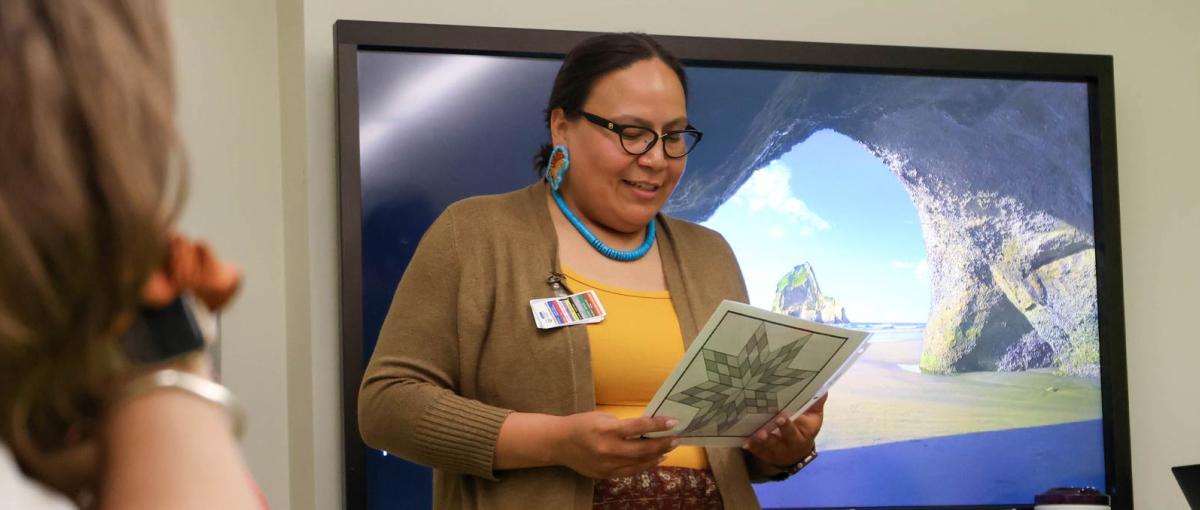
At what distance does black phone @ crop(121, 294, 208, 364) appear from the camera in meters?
0.47

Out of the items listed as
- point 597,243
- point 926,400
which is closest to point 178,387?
point 597,243

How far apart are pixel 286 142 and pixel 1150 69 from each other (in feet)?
7.78

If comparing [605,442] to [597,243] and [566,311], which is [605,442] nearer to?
[566,311]

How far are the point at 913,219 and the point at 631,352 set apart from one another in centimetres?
181

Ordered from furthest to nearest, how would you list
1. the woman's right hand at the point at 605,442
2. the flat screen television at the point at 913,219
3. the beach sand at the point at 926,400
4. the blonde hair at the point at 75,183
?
the beach sand at the point at 926,400, the flat screen television at the point at 913,219, the woman's right hand at the point at 605,442, the blonde hair at the point at 75,183

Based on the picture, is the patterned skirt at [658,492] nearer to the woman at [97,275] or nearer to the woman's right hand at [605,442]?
the woman's right hand at [605,442]

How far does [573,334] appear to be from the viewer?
169cm

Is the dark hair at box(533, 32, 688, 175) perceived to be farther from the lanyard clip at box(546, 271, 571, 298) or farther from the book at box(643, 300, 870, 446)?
the book at box(643, 300, 870, 446)

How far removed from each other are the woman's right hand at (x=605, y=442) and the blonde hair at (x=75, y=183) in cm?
114

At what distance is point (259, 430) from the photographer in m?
2.99

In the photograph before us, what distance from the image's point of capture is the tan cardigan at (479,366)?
5.44ft

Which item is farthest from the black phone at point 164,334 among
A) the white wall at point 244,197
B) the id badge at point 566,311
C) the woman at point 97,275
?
the white wall at point 244,197

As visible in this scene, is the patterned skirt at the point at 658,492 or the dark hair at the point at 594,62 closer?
the patterned skirt at the point at 658,492

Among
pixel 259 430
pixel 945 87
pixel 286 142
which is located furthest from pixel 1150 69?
pixel 259 430
